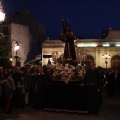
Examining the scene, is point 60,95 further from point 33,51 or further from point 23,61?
point 33,51

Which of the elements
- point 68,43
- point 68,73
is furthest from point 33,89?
point 68,43

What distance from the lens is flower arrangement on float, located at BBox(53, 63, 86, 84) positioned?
42.4ft

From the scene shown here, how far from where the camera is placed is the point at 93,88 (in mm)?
12156

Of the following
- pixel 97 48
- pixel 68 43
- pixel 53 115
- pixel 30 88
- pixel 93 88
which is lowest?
pixel 53 115

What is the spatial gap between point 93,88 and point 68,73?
4.82 feet

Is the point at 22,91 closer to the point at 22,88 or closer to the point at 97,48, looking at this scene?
the point at 22,88

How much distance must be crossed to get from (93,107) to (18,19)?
138 feet

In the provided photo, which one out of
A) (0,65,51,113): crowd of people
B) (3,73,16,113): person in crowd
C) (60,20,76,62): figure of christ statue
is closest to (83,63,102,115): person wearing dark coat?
Answer: (0,65,51,113): crowd of people

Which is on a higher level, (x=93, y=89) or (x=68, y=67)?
(x=68, y=67)

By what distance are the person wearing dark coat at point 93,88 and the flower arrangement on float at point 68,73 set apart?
83cm

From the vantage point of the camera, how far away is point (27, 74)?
46.6ft

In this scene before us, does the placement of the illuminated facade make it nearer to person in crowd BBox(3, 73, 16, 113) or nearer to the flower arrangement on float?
the flower arrangement on float

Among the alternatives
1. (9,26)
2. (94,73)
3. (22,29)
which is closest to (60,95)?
(94,73)

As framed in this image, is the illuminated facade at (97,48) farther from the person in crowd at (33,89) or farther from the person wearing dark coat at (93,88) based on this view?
the person wearing dark coat at (93,88)
